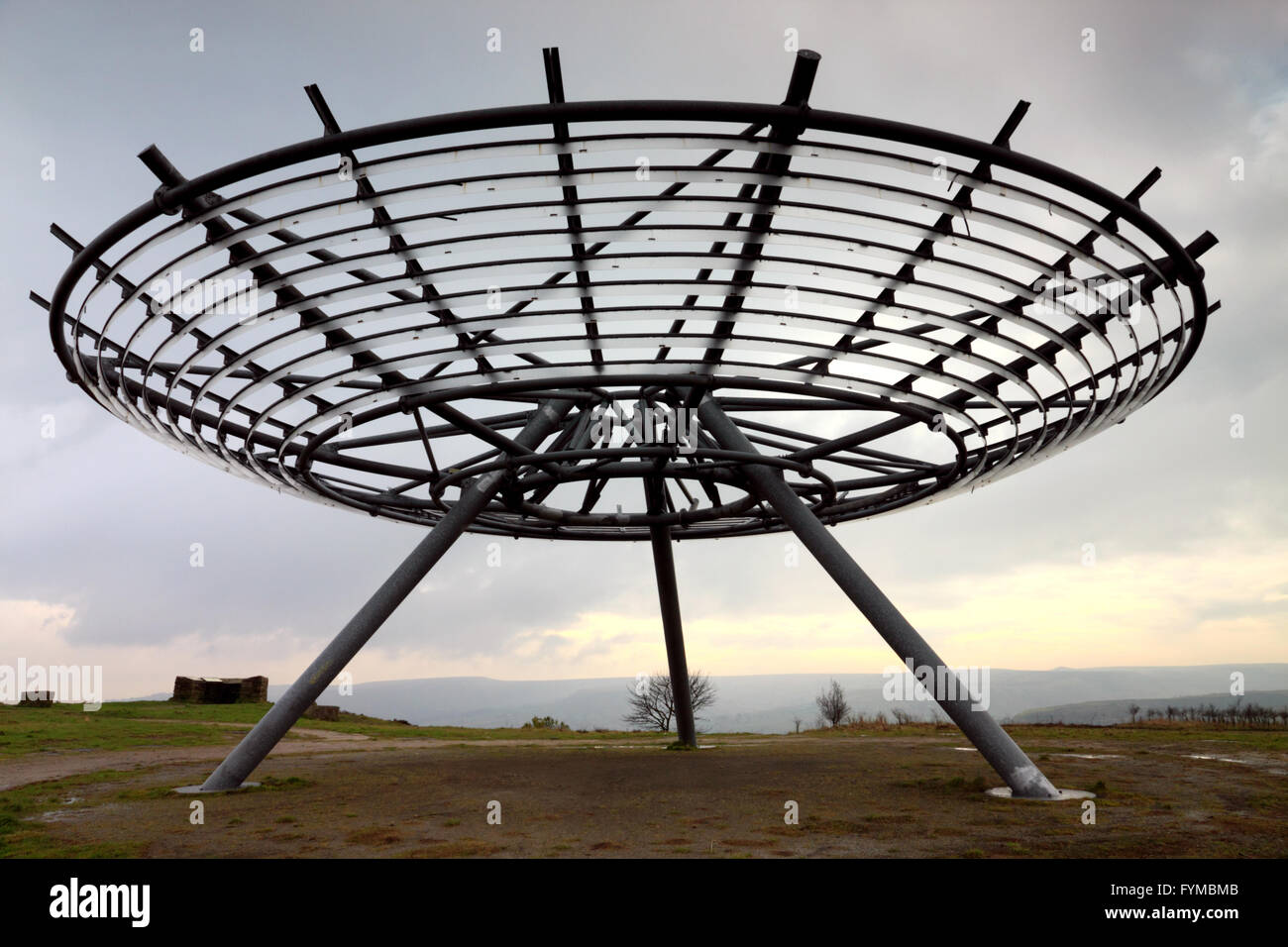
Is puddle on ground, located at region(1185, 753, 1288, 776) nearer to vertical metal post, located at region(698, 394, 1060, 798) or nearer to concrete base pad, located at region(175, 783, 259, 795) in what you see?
vertical metal post, located at region(698, 394, 1060, 798)

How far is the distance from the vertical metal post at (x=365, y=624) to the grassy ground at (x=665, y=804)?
0.74 metres

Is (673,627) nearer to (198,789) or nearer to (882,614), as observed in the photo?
(882,614)

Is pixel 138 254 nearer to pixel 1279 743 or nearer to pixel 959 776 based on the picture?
pixel 959 776

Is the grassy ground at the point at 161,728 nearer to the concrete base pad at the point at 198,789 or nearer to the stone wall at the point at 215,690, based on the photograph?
the stone wall at the point at 215,690

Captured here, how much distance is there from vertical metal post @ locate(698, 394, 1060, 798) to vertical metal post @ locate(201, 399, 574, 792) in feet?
13.6

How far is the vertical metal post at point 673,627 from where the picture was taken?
1085 inches

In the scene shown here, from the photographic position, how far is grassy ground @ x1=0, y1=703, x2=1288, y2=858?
10.6 m

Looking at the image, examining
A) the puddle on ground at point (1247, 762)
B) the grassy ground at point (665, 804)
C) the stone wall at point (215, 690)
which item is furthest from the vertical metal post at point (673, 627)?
the stone wall at point (215, 690)

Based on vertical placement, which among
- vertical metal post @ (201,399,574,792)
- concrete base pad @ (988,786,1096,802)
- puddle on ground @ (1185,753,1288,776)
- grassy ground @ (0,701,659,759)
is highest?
vertical metal post @ (201,399,574,792)

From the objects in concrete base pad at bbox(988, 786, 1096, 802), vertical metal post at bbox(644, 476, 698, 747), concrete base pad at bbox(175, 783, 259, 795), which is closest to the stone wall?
vertical metal post at bbox(644, 476, 698, 747)

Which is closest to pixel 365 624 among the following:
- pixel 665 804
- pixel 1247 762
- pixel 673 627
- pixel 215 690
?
pixel 665 804

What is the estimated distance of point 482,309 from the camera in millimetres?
16172
